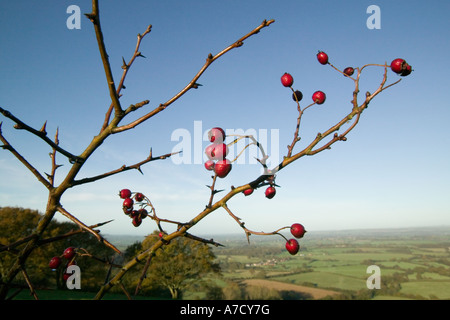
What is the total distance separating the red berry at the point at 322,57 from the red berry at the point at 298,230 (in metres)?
1.34

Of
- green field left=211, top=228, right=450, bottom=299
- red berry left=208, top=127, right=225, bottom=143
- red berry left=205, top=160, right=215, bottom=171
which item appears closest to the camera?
red berry left=208, top=127, right=225, bottom=143

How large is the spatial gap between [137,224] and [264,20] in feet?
5.51

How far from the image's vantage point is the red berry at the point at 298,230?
1.45 metres

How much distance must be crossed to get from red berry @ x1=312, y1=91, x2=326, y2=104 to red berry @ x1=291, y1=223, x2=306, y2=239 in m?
0.87

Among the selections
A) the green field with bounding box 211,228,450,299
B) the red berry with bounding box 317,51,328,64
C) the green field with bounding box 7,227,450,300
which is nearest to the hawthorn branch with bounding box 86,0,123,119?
the red berry with bounding box 317,51,328,64

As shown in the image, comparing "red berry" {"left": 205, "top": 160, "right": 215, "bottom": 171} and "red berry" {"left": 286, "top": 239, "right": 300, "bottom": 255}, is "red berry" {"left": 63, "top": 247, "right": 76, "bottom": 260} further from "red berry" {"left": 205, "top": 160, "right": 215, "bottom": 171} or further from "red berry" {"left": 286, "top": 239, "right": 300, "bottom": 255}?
"red berry" {"left": 286, "top": 239, "right": 300, "bottom": 255}

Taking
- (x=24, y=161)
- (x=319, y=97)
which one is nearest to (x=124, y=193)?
(x=24, y=161)

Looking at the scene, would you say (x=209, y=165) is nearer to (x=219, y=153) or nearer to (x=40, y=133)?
(x=219, y=153)

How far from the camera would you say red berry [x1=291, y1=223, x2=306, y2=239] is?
4.77ft

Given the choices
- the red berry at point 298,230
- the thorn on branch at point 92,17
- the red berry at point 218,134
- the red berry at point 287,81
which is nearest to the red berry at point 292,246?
the red berry at point 298,230

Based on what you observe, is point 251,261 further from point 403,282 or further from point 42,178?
point 42,178

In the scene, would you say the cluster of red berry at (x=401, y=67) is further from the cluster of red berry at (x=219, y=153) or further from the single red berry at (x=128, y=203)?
the single red berry at (x=128, y=203)

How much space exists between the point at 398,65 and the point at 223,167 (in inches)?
53.9
